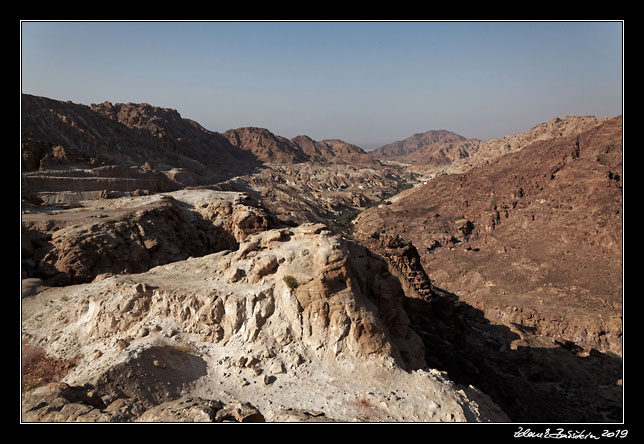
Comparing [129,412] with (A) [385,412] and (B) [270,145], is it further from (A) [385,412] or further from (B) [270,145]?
(B) [270,145]

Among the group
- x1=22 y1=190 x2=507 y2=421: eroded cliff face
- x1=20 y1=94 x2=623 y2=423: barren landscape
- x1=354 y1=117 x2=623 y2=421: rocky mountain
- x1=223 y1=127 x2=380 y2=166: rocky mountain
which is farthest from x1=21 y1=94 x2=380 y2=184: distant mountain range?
x1=354 y1=117 x2=623 y2=421: rocky mountain

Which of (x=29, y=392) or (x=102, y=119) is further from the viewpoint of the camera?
(x=102, y=119)

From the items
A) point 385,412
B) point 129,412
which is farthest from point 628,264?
point 129,412

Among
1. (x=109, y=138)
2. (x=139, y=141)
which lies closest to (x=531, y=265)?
(x=109, y=138)

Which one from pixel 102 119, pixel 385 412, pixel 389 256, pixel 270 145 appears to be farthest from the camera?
pixel 270 145

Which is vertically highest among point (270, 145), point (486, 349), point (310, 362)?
point (270, 145)
